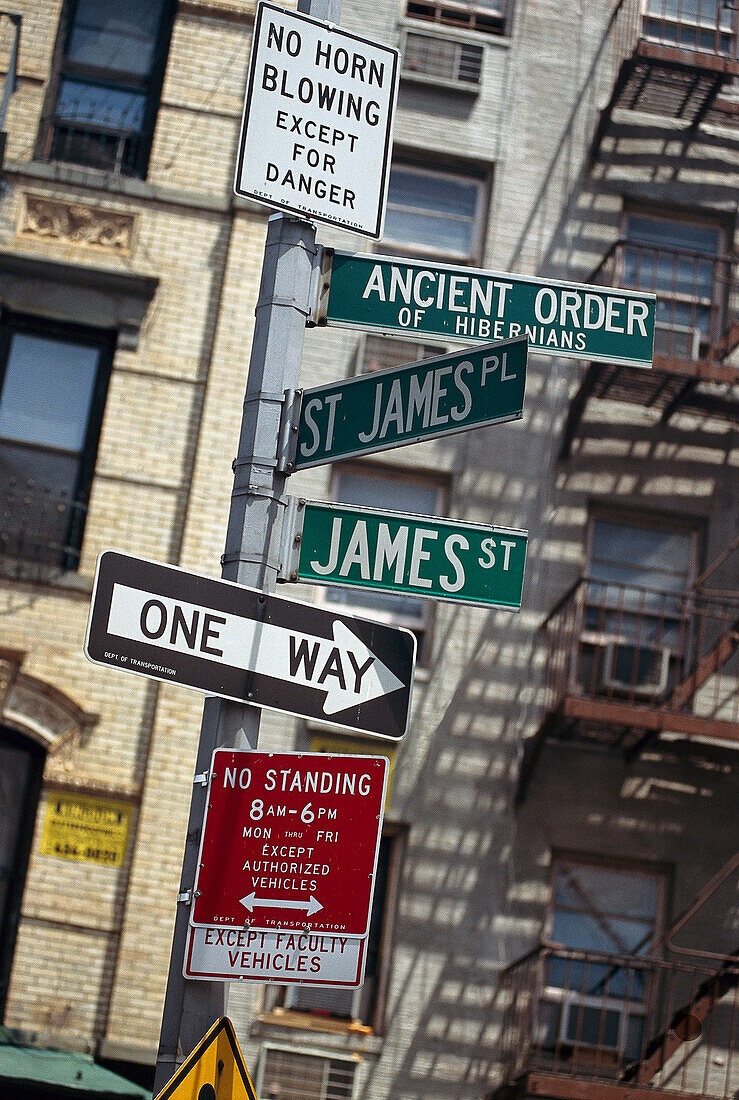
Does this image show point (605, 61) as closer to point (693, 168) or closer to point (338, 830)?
point (693, 168)

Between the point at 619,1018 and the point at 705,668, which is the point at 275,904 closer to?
the point at 619,1018

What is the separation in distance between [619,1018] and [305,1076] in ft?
9.06

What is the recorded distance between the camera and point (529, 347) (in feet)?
16.5

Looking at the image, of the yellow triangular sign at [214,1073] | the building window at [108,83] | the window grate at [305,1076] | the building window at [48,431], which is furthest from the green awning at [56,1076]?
the building window at [108,83]

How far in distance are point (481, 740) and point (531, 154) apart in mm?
6048

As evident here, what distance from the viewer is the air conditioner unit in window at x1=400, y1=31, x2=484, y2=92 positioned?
13.8m

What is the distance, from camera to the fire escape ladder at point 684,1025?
10711 mm

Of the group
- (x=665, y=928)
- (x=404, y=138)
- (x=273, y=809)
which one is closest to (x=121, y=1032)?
(x=665, y=928)

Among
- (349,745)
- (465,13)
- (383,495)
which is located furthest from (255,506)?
(465,13)

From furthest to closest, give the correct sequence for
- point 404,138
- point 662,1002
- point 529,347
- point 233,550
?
point 404,138, point 662,1002, point 529,347, point 233,550

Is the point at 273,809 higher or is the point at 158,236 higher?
the point at 158,236

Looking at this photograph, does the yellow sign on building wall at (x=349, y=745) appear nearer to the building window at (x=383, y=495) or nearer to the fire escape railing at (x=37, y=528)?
the building window at (x=383, y=495)

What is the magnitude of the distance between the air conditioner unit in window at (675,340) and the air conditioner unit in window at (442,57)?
10.6 feet

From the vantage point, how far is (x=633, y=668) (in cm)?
1234
